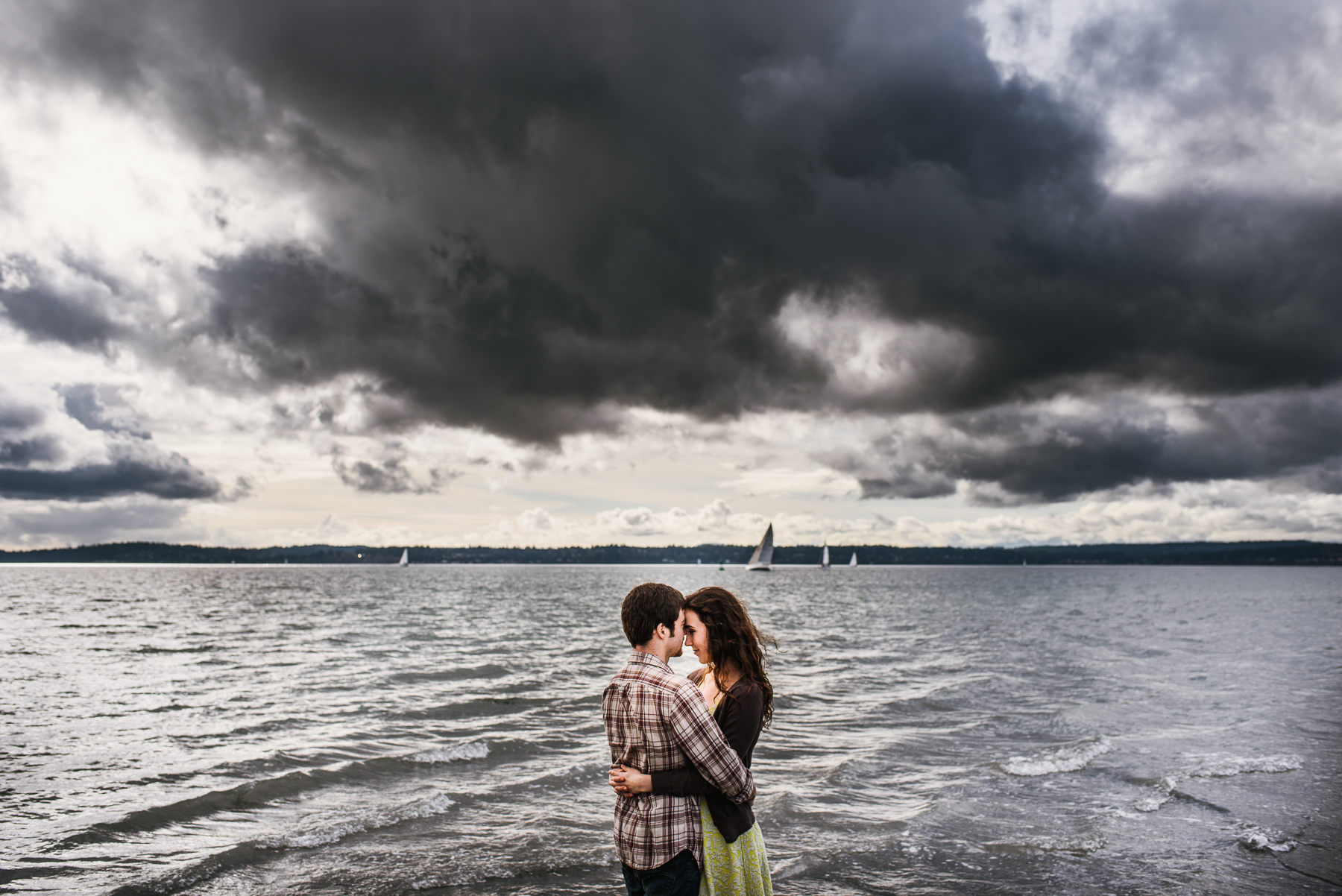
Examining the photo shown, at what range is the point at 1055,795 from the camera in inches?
432

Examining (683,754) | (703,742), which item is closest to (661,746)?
(683,754)

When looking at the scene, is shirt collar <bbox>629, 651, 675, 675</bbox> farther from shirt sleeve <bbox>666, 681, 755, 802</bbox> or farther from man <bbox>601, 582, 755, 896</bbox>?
shirt sleeve <bbox>666, 681, 755, 802</bbox>

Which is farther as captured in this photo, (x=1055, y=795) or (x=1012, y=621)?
(x=1012, y=621)

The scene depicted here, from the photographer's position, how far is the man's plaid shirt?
3.70 meters

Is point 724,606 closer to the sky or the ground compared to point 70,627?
closer to the sky

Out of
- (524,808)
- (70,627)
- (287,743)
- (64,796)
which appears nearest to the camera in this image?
(524,808)

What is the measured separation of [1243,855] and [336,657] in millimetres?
27743

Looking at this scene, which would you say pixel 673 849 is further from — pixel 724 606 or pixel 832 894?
pixel 832 894

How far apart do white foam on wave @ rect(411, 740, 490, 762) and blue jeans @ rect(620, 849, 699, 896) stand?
35.2ft

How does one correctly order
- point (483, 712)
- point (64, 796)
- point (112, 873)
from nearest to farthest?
point (112, 873)
point (64, 796)
point (483, 712)

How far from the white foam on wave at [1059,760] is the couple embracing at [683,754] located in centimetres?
1012

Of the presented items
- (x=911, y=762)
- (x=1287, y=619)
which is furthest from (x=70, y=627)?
(x=1287, y=619)

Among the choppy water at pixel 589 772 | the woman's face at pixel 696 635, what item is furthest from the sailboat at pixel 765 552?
the woman's face at pixel 696 635

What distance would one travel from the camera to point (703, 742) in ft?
12.1
